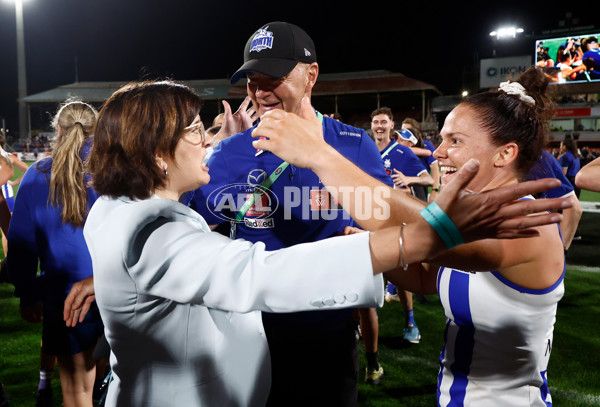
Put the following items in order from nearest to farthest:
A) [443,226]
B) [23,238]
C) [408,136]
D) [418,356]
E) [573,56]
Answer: [443,226] < [23,238] < [418,356] < [408,136] < [573,56]

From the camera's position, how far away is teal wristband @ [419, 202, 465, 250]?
91 cm

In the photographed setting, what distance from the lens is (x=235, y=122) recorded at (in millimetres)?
2678

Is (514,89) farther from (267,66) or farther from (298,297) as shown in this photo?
(298,297)

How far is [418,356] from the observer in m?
4.18

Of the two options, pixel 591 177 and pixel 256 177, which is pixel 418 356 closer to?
pixel 591 177

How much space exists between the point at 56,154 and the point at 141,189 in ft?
5.37

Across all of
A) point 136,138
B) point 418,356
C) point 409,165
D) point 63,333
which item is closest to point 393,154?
point 409,165

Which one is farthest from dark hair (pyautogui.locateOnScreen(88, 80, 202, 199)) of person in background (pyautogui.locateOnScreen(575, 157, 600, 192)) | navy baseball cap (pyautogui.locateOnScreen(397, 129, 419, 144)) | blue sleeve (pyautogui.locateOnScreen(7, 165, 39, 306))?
navy baseball cap (pyautogui.locateOnScreen(397, 129, 419, 144))

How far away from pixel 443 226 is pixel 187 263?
59 cm

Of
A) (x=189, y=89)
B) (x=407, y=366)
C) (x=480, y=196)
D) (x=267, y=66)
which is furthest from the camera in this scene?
(x=407, y=366)

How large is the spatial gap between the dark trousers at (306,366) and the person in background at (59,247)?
133cm

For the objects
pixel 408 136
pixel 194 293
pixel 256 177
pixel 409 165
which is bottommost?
pixel 409 165

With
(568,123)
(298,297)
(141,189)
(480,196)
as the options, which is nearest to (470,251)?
(480,196)

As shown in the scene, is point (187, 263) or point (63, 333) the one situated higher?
point (187, 263)
